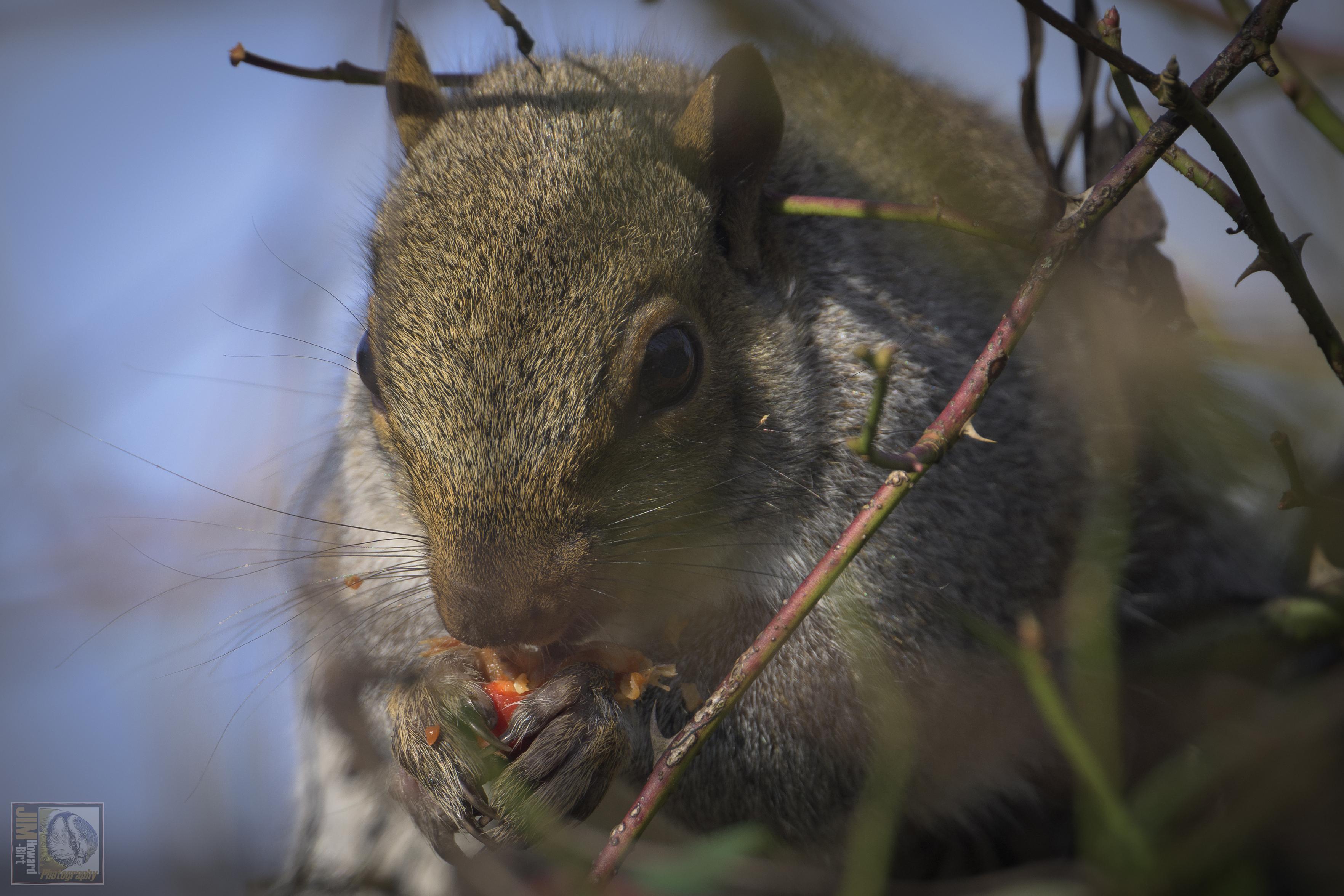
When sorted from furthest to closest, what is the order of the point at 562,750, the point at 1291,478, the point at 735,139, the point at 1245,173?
the point at 735,139 < the point at 562,750 < the point at 1291,478 < the point at 1245,173

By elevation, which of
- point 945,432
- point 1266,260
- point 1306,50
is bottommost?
point 945,432

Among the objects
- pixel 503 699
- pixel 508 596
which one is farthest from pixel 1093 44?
pixel 503 699

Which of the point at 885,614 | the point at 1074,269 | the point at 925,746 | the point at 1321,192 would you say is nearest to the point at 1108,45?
the point at 1321,192

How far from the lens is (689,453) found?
1741 mm

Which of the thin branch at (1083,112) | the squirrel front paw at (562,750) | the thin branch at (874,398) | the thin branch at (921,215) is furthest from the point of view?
the thin branch at (1083,112)

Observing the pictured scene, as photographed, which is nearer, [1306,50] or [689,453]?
[1306,50]

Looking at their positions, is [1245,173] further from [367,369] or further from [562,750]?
[367,369]

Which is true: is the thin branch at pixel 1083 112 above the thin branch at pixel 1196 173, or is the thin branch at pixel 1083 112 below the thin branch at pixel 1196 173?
above

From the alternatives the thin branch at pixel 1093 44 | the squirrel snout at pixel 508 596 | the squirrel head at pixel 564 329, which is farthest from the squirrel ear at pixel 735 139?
the squirrel snout at pixel 508 596

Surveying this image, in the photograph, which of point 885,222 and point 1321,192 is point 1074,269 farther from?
point 1321,192

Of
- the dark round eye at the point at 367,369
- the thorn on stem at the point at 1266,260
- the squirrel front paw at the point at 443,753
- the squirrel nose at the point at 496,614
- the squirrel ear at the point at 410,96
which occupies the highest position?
the squirrel ear at the point at 410,96

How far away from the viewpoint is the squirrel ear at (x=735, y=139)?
1793 millimetres

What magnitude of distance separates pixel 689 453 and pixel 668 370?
Result: 16cm

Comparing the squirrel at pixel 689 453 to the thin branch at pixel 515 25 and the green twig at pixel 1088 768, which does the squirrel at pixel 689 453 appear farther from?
the green twig at pixel 1088 768
